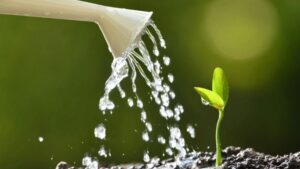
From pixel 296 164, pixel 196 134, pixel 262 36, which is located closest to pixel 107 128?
pixel 196 134

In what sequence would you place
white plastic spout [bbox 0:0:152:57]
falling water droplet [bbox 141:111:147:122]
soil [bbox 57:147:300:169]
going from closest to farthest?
1. white plastic spout [bbox 0:0:152:57]
2. soil [bbox 57:147:300:169]
3. falling water droplet [bbox 141:111:147:122]

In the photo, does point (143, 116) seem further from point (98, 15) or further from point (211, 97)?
point (98, 15)

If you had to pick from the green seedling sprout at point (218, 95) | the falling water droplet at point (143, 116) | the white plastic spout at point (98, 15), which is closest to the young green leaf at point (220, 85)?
the green seedling sprout at point (218, 95)

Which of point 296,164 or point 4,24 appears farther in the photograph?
point 4,24

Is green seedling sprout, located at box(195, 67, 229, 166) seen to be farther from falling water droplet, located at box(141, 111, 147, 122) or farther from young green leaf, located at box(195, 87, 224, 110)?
falling water droplet, located at box(141, 111, 147, 122)

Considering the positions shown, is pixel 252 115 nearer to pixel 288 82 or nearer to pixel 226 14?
pixel 288 82

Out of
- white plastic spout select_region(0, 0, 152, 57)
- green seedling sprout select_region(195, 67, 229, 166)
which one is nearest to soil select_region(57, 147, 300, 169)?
green seedling sprout select_region(195, 67, 229, 166)
